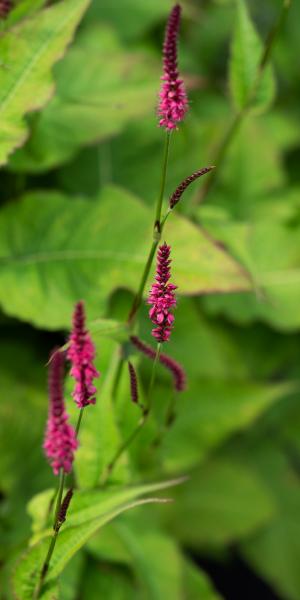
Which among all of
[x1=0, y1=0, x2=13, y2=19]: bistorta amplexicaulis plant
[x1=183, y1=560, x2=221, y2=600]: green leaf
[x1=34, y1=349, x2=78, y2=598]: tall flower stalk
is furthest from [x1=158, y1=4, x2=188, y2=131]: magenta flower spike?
[x1=183, y1=560, x2=221, y2=600]: green leaf

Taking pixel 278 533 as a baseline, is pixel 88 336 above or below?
above

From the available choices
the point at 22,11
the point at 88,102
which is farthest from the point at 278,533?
the point at 22,11

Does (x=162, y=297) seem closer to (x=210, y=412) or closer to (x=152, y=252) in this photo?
(x=152, y=252)

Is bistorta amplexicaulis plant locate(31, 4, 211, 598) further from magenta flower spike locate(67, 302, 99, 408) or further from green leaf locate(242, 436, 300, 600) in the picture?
green leaf locate(242, 436, 300, 600)

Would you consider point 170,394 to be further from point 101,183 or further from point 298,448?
point 298,448

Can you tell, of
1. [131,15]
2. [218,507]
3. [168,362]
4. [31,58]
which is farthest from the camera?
[131,15]

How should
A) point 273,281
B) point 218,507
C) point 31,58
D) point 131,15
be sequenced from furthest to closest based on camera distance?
point 131,15 < point 218,507 < point 273,281 < point 31,58

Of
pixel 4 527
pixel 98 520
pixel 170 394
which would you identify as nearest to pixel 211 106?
pixel 170 394

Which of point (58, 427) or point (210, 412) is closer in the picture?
point (58, 427)
